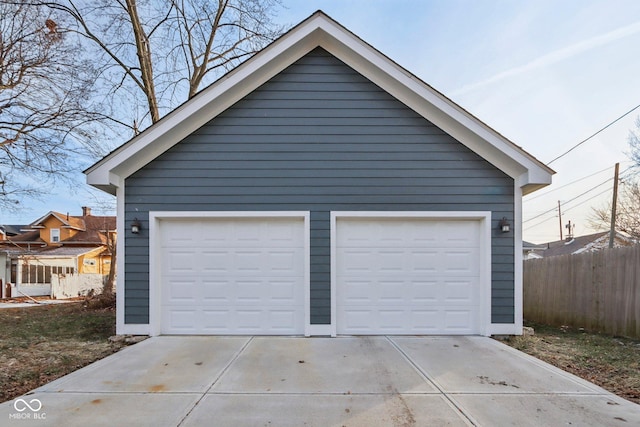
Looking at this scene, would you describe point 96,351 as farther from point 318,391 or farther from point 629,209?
point 629,209

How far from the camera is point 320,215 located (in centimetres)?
598

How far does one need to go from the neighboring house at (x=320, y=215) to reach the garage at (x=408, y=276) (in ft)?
0.08

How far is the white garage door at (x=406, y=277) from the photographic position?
6.00 meters

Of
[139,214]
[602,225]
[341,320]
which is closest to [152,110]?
[139,214]

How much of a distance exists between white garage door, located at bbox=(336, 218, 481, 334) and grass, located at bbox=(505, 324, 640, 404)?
3.37ft

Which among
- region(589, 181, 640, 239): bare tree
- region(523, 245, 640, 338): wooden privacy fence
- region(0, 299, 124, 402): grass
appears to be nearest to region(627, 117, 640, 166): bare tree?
region(589, 181, 640, 239): bare tree

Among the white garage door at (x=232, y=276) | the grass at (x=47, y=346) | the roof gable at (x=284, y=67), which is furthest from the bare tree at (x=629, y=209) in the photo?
the grass at (x=47, y=346)

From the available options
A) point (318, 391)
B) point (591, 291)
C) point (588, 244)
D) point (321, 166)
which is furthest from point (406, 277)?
point (588, 244)

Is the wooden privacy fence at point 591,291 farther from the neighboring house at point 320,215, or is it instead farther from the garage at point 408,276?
Answer: the garage at point 408,276

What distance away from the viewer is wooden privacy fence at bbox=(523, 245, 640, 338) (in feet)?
20.2

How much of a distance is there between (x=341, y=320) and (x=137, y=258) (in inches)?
145

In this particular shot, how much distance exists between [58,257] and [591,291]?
2587 centimetres

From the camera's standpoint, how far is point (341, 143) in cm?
609

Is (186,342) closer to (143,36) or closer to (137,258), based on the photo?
(137,258)
